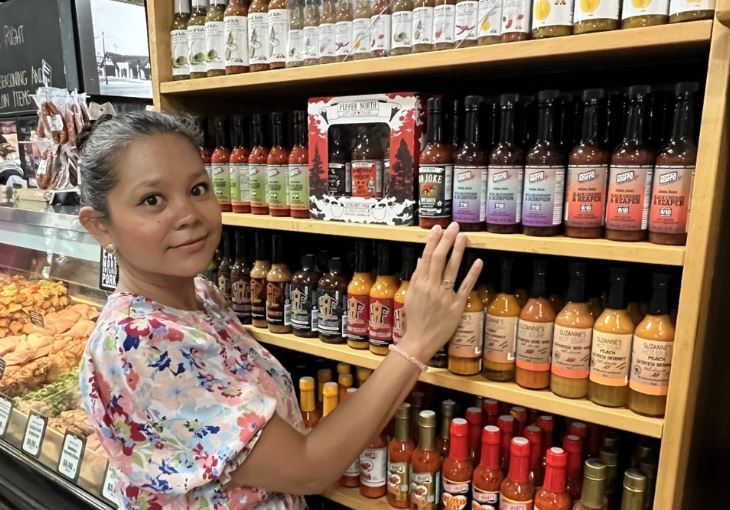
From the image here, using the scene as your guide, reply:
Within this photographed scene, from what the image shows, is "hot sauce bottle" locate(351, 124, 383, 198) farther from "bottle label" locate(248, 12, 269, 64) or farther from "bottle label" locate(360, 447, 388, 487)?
"bottle label" locate(360, 447, 388, 487)

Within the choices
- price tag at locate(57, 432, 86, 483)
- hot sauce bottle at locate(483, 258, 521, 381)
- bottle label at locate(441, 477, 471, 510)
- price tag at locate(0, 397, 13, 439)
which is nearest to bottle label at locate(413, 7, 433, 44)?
hot sauce bottle at locate(483, 258, 521, 381)

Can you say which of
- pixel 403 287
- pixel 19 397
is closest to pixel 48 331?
pixel 19 397

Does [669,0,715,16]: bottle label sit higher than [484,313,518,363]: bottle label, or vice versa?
[669,0,715,16]: bottle label

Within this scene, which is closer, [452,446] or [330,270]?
[452,446]

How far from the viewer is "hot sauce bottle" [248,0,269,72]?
4.10 ft

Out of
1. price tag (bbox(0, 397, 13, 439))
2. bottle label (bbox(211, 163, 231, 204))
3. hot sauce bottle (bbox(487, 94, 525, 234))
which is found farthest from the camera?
price tag (bbox(0, 397, 13, 439))

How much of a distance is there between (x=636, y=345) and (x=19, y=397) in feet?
6.50

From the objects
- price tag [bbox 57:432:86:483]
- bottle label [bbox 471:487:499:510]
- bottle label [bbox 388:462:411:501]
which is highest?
bottle label [bbox 471:487:499:510]

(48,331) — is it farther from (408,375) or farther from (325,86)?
(408,375)

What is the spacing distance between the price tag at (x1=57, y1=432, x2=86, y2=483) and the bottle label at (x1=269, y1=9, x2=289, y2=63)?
127 centimetres

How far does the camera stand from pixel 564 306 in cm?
102

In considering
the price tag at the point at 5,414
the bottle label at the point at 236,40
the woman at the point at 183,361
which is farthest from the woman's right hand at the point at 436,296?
the price tag at the point at 5,414

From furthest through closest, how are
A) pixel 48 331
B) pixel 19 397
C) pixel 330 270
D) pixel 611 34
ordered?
pixel 48 331
pixel 19 397
pixel 330 270
pixel 611 34

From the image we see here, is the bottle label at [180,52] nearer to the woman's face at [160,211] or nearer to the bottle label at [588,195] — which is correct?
the woman's face at [160,211]
